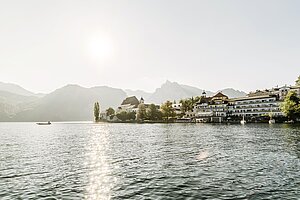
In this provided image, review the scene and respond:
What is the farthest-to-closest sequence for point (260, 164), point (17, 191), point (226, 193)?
1. point (260, 164)
2. point (17, 191)
3. point (226, 193)

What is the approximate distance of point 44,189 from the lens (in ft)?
85.1

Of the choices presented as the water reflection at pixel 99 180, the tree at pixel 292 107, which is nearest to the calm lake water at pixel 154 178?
the water reflection at pixel 99 180

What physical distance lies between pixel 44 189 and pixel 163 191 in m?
10.9

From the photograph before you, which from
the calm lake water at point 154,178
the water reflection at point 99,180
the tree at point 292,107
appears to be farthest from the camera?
the tree at point 292,107

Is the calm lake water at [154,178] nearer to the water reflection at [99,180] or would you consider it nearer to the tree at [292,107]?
the water reflection at [99,180]

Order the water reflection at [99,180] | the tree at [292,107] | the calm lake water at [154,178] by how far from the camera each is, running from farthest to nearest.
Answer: the tree at [292,107] → the water reflection at [99,180] → the calm lake water at [154,178]

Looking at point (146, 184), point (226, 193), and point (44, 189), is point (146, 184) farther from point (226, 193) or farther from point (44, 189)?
point (44, 189)

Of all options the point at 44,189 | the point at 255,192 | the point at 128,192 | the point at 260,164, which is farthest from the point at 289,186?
the point at 44,189

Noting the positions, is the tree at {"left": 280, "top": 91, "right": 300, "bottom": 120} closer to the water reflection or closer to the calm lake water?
the calm lake water

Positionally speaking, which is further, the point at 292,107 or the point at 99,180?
the point at 292,107

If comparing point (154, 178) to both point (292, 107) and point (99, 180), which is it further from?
point (292, 107)

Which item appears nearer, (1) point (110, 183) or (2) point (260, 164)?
(1) point (110, 183)

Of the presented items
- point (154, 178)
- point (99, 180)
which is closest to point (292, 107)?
point (154, 178)

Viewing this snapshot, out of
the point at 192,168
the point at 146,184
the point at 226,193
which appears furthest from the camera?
→ the point at 192,168
